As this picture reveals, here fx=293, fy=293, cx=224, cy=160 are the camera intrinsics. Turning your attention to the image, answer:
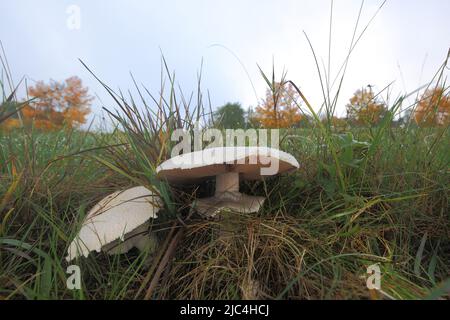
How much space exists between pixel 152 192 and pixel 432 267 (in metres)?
0.99

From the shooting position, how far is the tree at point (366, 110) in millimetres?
1654

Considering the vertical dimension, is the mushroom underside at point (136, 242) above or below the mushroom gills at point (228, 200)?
below

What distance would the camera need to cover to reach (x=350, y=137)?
1.21 m

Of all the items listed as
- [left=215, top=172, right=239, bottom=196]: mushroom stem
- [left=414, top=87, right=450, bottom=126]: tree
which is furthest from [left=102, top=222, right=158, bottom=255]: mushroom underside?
[left=414, top=87, right=450, bottom=126]: tree

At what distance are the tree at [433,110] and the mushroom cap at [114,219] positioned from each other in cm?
139

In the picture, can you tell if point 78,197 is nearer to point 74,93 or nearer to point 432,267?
point 432,267

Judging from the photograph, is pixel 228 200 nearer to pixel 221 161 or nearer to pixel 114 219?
pixel 221 161

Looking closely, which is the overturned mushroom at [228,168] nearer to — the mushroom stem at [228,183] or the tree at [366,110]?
the mushroom stem at [228,183]

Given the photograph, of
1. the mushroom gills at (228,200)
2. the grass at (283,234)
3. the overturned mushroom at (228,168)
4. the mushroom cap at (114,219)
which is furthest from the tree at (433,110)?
the mushroom cap at (114,219)

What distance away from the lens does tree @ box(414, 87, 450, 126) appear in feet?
4.81

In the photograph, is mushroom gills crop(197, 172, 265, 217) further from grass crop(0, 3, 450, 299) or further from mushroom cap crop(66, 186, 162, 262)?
mushroom cap crop(66, 186, 162, 262)

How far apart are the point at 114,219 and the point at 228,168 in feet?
1.53
